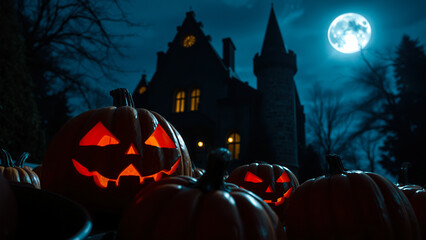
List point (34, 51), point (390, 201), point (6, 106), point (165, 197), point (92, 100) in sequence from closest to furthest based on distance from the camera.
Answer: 1. point (165, 197)
2. point (390, 201)
3. point (6, 106)
4. point (34, 51)
5. point (92, 100)

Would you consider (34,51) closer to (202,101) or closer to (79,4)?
(79,4)

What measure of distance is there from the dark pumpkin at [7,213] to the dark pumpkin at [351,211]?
5.44 feet

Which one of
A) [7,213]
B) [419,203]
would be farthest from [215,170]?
[419,203]

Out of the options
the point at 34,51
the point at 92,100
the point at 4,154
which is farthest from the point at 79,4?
the point at 4,154

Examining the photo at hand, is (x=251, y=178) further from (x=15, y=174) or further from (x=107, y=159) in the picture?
(x=15, y=174)

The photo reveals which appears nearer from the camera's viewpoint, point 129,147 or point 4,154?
point 129,147

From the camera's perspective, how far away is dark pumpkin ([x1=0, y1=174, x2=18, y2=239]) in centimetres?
67

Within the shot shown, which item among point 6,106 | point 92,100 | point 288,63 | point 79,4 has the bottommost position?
point 6,106

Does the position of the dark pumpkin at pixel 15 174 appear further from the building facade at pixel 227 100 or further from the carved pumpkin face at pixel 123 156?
the building facade at pixel 227 100

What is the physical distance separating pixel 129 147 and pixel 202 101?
1739 cm

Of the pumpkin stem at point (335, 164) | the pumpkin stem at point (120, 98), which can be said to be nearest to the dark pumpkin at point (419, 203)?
the pumpkin stem at point (335, 164)

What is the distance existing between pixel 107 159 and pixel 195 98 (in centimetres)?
1816

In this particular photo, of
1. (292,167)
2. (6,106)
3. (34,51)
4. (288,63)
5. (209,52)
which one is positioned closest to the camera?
(6,106)

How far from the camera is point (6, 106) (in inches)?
226
